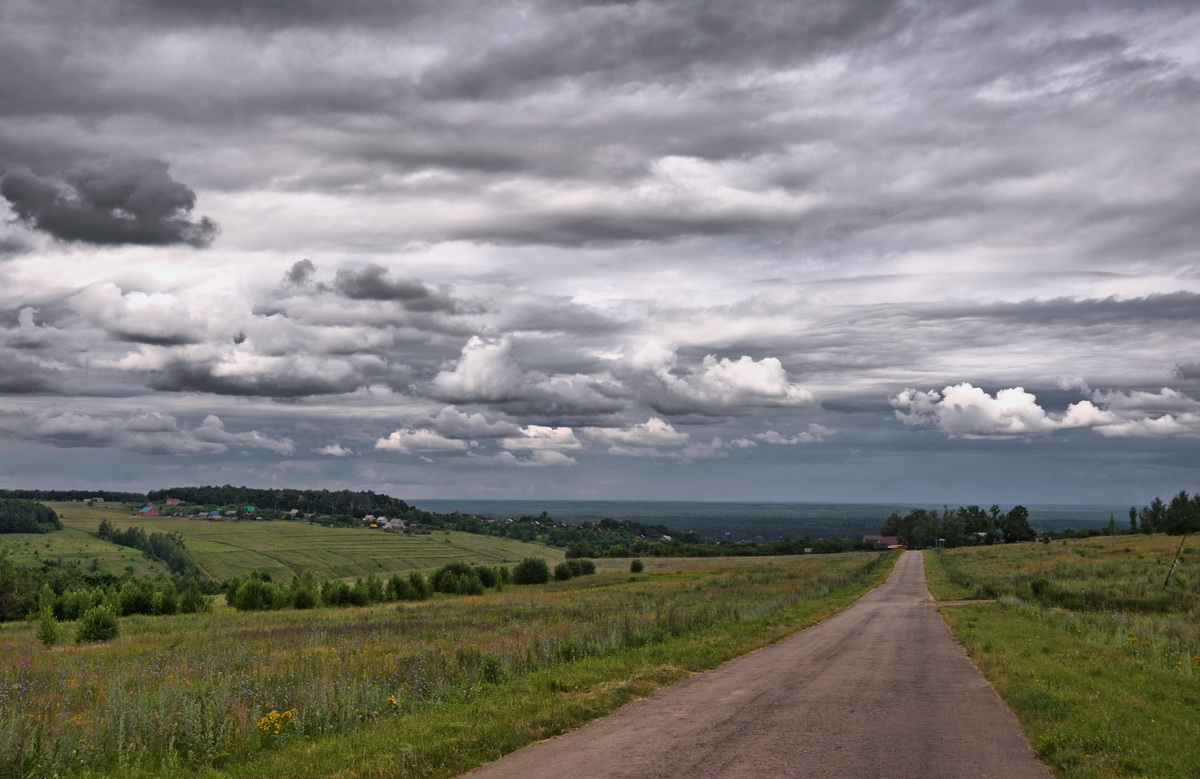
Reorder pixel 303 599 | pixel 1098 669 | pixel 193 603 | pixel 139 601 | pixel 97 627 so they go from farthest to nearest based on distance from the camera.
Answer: pixel 303 599
pixel 193 603
pixel 139 601
pixel 97 627
pixel 1098 669

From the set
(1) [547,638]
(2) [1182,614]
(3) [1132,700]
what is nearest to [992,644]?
(3) [1132,700]

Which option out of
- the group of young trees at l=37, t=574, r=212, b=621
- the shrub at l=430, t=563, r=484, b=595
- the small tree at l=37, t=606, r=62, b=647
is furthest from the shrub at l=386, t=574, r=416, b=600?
the small tree at l=37, t=606, r=62, b=647

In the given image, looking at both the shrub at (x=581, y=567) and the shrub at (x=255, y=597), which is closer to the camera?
the shrub at (x=255, y=597)

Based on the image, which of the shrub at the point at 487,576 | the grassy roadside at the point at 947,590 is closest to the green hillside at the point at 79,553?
the shrub at the point at 487,576

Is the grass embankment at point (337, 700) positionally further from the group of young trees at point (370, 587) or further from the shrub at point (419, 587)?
the shrub at point (419, 587)

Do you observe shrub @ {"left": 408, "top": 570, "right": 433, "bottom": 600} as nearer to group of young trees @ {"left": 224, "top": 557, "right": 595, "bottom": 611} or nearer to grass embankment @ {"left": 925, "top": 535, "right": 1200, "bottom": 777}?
group of young trees @ {"left": 224, "top": 557, "right": 595, "bottom": 611}

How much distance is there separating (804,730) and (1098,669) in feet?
33.3

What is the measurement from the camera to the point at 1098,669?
737 inches

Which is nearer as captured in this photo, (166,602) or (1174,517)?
(166,602)

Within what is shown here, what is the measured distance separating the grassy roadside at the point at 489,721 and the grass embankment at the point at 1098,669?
735 cm

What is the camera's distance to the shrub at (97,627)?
4044 cm

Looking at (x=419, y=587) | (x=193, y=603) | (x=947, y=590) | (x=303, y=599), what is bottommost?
(x=419, y=587)

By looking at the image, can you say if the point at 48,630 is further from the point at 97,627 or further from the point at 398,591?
the point at 398,591

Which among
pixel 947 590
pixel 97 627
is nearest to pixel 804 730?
pixel 97 627
